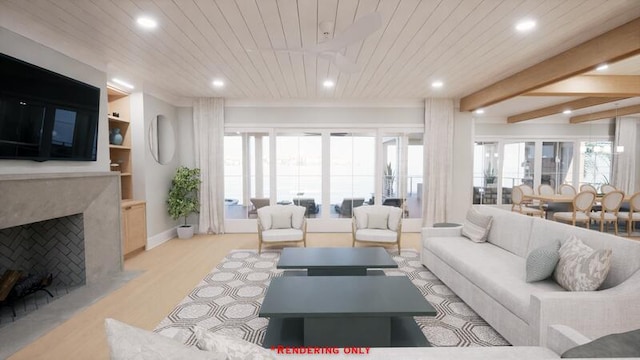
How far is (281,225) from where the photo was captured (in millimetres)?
4863

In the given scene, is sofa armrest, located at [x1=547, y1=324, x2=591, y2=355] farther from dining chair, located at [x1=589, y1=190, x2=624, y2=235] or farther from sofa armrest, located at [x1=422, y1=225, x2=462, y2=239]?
dining chair, located at [x1=589, y1=190, x2=624, y2=235]

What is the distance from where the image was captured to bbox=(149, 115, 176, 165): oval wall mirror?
5.53 meters

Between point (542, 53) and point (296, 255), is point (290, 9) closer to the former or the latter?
point (296, 255)

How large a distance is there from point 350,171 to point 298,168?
1.09 meters

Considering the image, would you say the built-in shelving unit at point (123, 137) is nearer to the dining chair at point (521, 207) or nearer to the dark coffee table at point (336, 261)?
the dark coffee table at point (336, 261)

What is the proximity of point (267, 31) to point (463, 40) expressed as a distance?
203 centimetres

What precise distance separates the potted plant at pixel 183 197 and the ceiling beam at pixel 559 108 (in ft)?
25.1

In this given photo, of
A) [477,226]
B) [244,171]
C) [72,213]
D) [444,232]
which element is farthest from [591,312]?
[244,171]

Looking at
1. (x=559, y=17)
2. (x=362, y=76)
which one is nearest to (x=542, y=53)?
(x=559, y=17)

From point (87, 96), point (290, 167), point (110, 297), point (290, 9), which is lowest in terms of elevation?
point (110, 297)

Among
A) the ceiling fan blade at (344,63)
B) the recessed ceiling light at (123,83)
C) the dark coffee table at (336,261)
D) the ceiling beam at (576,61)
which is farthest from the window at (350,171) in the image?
the recessed ceiling light at (123,83)

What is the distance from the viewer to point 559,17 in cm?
263

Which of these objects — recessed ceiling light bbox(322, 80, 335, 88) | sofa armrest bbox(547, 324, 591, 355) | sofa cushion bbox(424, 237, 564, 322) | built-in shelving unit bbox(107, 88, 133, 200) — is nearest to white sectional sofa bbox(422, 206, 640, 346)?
sofa cushion bbox(424, 237, 564, 322)

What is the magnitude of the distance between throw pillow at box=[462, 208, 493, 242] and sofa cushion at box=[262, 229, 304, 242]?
2.35 meters
